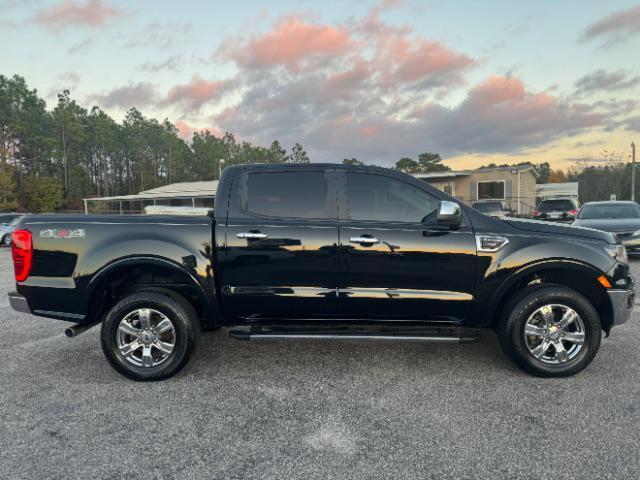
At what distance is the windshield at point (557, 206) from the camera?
1608cm

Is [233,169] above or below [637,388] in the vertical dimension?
above

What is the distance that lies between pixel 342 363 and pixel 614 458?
2152mm

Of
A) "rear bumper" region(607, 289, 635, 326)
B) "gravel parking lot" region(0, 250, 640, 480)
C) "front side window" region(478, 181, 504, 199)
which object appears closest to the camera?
"gravel parking lot" region(0, 250, 640, 480)

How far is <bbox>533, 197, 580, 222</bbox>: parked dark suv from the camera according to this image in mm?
15747

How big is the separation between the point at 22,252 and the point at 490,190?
1281 inches

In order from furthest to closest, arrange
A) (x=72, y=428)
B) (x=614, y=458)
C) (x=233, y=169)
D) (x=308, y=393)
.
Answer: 1. (x=233, y=169)
2. (x=308, y=393)
3. (x=72, y=428)
4. (x=614, y=458)

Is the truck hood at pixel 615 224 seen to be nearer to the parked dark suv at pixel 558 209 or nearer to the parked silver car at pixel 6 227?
the parked dark suv at pixel 558 209

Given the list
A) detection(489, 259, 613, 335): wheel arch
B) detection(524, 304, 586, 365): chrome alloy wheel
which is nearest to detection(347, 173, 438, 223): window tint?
detection(489, 259, 613, 335): wheel arch

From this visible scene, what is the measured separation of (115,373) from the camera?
3.85 metres

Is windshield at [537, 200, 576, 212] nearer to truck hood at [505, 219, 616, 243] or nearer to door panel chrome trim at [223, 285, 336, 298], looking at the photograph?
truck hood at [505, 219, 616, 243]

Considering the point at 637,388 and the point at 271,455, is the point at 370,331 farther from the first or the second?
the point at 637,388

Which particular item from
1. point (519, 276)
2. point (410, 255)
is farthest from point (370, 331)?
point (519, 276)

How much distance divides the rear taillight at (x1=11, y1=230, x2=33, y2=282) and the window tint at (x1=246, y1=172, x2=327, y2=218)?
6.20 feet

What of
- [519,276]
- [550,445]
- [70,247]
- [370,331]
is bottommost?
[550,445]
